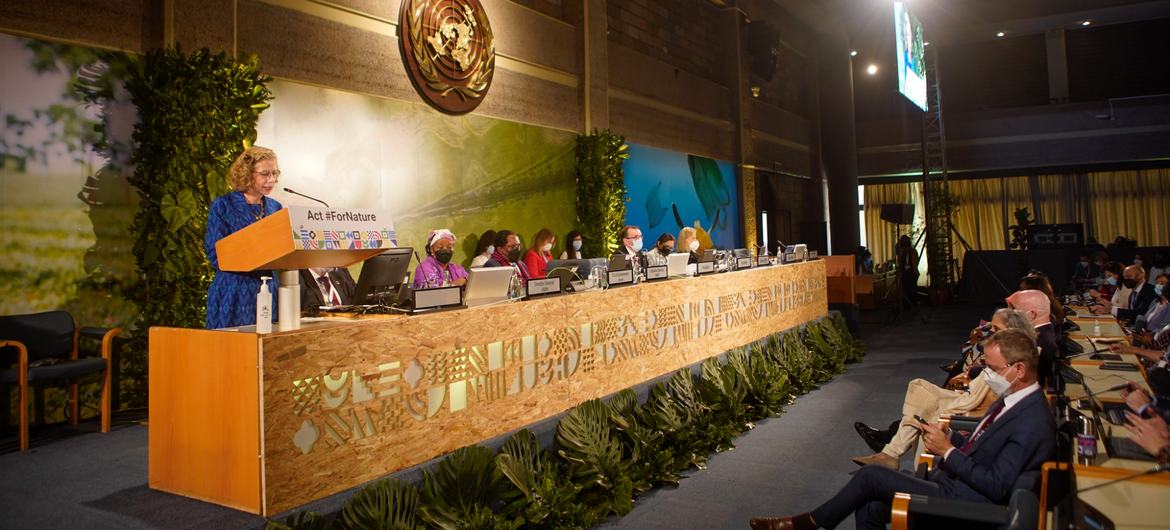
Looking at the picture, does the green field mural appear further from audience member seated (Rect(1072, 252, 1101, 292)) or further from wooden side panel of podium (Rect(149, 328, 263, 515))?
audience member seated (Rect(1072, 252, 1101, 292))

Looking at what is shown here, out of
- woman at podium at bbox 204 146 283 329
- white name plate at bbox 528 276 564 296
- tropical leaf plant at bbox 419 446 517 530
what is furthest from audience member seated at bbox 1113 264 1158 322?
woman at podium at bbox 204 146 283 329

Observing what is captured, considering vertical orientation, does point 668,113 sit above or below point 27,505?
above

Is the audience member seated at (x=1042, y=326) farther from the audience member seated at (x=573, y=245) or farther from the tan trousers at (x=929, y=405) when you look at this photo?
the audience member seated at (x=573, y=245)

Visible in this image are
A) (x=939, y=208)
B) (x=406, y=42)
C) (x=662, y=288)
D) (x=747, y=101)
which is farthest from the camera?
(x=939, y=208)

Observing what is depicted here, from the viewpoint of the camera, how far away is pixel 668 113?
35.0 ft

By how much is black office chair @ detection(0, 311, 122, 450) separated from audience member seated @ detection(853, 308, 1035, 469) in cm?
435

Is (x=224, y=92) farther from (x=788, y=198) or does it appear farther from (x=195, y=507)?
(x=788, y=198)

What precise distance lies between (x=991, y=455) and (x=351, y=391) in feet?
7.50

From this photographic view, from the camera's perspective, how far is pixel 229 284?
10.2 ft

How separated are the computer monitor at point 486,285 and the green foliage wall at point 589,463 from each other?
653 millimetres

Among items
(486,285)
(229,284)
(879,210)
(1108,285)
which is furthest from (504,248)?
(879,210)

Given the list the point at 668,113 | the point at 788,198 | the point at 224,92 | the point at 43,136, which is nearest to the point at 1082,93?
the point at 788,198

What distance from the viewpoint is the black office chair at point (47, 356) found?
151 inches

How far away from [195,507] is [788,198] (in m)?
14.0
